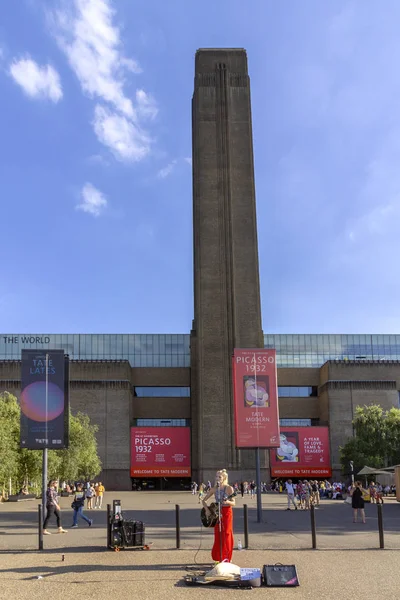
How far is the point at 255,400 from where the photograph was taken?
25.9 metres

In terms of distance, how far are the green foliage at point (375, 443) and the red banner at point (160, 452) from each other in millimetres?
19414

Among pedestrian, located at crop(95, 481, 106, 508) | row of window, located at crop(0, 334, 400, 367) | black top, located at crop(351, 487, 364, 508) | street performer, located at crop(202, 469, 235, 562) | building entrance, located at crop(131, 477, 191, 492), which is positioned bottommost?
building entrance, located at crop(131, 477, 191, 492)

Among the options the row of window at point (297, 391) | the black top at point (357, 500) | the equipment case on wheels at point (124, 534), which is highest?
the row of window at point (297, 391)

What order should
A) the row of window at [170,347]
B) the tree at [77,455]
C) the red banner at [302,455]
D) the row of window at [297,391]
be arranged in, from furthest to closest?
the row of window at [170,347]
the row of window at [297,391]
the red banner at [302,455]
the tree at [77,455]

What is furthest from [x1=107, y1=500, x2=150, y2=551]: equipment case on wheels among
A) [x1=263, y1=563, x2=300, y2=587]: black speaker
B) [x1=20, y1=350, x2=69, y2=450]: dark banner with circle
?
[x1=263, y1=563, x2=300, y2=587]: black speaker

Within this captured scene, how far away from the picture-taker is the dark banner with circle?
17094 millimetres

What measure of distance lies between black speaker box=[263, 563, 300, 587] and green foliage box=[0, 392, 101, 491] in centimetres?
Answer: 3100

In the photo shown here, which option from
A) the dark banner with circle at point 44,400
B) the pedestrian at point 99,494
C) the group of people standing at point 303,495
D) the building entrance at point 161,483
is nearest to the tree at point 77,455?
the pedestrian at point 99,494

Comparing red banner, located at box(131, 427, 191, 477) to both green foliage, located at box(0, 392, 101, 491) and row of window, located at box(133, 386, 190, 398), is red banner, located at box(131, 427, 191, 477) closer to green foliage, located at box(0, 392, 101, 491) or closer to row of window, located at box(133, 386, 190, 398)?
row of window, located at box(133, 386, 190, 398)

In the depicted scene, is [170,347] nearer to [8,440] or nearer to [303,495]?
[8,440]

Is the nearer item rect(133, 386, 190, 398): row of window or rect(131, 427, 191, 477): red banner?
rect(131, 427, 191, 477): red banner

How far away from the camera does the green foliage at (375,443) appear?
209ft

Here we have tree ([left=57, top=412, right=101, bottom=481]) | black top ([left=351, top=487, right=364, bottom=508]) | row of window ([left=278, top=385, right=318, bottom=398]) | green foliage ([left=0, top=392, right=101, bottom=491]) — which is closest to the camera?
black top ([left=351, top=487, right=364, bottom=508])

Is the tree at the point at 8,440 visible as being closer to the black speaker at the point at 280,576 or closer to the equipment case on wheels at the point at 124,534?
the equipment case on wheels at the point at 124,534
